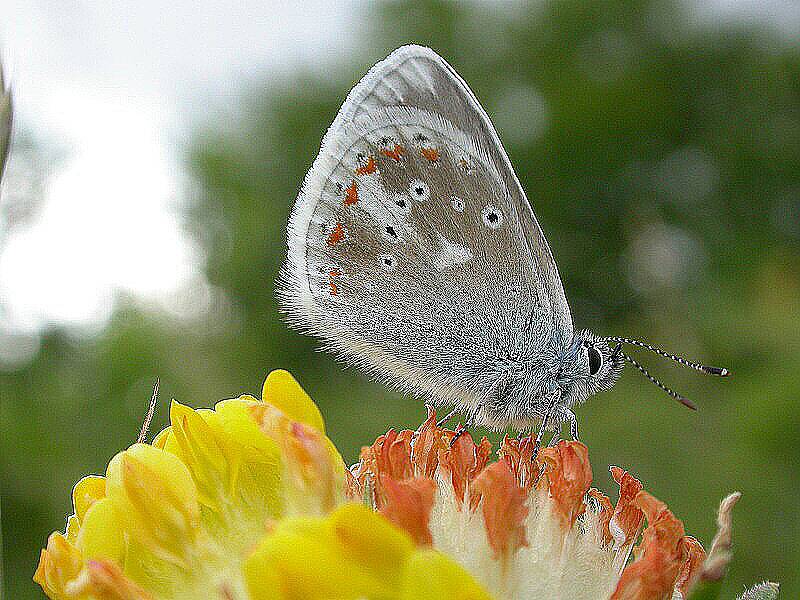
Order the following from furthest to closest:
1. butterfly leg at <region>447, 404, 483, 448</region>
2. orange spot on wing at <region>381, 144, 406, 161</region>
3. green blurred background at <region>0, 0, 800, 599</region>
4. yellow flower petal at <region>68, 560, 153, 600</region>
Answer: green blurred background at <region>0, 0, 800, 599</region> → orange spot on wing at <region>381, 144, 406, 161</region> → butterfly leg at <region>447, 404, 483, 448</region> → yellow flower petal at <region>68, 560, 153, 600</region>

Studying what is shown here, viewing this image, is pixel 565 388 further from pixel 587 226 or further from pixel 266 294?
pixel 266 294

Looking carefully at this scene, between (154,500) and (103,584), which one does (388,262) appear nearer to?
(154,500)

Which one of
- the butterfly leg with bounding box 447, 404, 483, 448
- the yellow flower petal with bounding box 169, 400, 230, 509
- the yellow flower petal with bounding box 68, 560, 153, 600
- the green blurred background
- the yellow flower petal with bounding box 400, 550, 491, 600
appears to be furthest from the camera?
the green blurred background

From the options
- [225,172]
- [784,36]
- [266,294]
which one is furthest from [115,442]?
[784,36]

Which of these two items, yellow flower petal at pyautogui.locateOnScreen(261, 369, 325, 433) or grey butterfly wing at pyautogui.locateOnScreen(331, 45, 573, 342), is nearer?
yellow flower petal at pyautogui.locateOnScreen(261, 369, 325, 433)

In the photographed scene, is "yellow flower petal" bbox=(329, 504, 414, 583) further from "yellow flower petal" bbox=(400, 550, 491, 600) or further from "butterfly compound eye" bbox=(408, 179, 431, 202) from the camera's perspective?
"butterfly compound eye" bbox=(408, 179, 431, 202)

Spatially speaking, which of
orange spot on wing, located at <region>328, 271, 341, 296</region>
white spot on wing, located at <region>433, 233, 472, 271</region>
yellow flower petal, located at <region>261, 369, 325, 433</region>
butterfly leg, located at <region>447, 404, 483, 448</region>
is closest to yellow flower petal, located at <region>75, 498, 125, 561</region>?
yellow flower petal, located at <region>261, 369, 325, 433</region>
